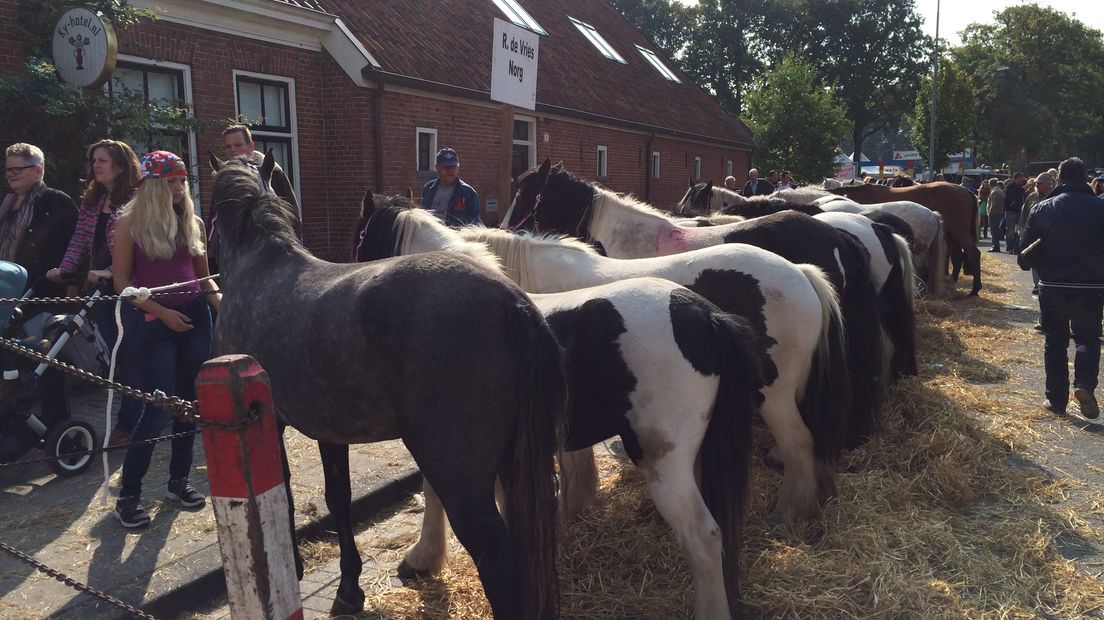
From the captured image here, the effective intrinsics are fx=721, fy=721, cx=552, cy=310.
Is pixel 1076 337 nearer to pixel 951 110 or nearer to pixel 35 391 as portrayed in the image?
pixel 35 391

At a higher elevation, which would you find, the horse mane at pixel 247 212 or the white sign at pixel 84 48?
the white sign at pixel 84 48

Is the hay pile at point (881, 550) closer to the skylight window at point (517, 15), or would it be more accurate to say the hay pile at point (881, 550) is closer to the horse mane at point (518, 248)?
the horse mane at point (518, 248)

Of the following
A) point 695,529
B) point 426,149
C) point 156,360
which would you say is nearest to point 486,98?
point 426,149

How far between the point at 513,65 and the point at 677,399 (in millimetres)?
3678

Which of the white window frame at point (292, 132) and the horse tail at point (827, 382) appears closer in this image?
the horse tail at point (827, 382)

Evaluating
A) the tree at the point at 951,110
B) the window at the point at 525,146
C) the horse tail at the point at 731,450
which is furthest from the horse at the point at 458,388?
the tree at the point at 951,110

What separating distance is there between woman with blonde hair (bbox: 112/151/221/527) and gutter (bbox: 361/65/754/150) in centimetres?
645

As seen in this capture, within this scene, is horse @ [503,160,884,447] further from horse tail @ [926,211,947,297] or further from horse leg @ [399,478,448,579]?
horse tail @ [926,211,947,297]

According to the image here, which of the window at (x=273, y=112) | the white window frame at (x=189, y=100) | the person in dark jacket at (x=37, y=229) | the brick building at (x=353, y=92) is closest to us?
the person in dark jacket at (x=37, y=229)

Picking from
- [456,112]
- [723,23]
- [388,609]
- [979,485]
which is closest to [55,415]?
[388,609]

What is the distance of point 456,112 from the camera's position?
1223cm

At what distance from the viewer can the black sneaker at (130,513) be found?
3.90 metres

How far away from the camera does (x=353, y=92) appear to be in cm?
1027

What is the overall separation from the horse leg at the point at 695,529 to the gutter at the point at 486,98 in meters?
8.65
